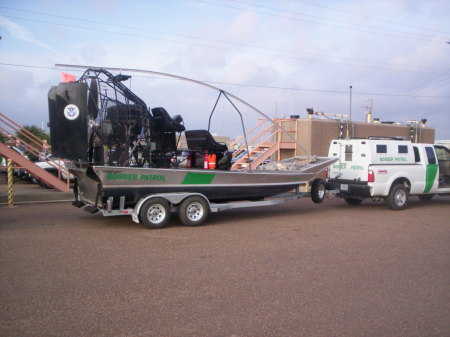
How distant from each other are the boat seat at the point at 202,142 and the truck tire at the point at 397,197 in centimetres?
531

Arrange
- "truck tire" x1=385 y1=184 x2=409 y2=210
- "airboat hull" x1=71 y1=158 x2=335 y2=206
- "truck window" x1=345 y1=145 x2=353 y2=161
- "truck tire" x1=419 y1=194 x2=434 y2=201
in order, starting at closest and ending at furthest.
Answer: "airboat hull" x1=71 y1=158 x2=335 y2=206 → "truck tire" x1=385 y1=184 x2=409 y2=210 → "truck window" x1=345 y1=145 x2=353 y2=161 → "truck tire" x1=419 y1=194 x2=434 y2=201

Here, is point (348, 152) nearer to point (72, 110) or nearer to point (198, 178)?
point (198, 178)

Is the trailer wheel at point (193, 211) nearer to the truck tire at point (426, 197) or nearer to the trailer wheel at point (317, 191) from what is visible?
the trailer wheel at point (317, 191)

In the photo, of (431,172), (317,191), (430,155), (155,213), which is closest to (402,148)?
(430,155)

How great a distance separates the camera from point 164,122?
31.4ft

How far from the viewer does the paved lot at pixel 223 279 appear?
4.28 m

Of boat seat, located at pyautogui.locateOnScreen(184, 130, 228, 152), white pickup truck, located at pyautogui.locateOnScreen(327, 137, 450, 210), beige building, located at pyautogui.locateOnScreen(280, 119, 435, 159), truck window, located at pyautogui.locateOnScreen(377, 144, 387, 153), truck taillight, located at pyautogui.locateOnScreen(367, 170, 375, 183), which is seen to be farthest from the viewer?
beige building, located at pyautogui.locateOnScreen(280, 119, 435, 159)

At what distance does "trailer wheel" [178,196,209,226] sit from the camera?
9047 millimetres

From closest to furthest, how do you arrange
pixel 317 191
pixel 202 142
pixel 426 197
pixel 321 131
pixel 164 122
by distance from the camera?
pixel 164 122 < pixel 202 142 < pixel 317 191 < pixel 426 197 < pixel 321 131

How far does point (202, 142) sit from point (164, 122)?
113 cm

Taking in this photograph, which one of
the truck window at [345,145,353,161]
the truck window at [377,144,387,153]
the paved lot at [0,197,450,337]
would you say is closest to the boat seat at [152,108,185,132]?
the paved lot at [0,197,450,337]

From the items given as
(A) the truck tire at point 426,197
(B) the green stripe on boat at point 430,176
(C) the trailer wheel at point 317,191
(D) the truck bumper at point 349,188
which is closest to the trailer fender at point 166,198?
(C) the trailer wheel at point 317,191

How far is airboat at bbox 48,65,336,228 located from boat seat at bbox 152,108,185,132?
0.02m

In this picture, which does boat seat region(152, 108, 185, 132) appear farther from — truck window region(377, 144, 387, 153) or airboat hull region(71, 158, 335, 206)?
truck window region(377, 144, 387, 153)
